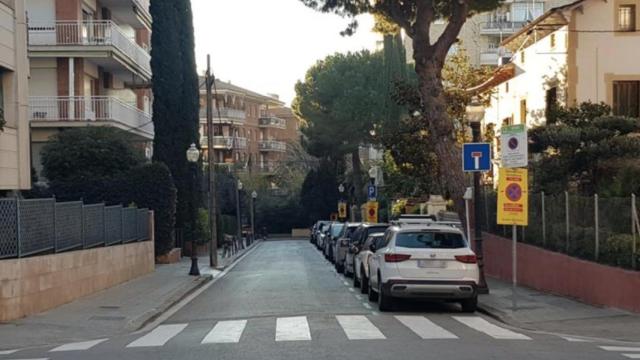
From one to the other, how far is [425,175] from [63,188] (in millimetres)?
14441

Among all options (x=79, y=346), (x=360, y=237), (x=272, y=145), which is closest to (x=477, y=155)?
(x=360, y=237)

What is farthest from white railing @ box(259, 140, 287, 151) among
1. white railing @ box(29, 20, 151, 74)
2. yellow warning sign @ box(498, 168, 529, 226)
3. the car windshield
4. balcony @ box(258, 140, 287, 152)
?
yellow warning sign @ box(498, 168, 529, 226)

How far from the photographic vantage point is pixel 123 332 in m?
14.9

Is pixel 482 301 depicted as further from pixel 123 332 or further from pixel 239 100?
pixel 239 100

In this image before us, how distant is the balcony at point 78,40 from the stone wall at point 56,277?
12.4m

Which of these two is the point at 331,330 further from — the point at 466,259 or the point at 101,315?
the point at 101,315

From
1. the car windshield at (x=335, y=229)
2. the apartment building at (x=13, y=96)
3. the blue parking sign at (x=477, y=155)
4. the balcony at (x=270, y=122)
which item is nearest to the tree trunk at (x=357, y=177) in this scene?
the car windshield at (x=335, y=229)

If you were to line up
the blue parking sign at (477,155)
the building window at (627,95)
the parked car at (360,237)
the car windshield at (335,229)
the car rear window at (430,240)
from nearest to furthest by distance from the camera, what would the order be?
the car rear window at (430,240), the blue parking sign at (477,155), the parked car at (360,237), the building window at (627,95), the car windshield at (335,229)

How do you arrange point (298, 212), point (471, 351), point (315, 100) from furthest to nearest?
point (298, 212) < point (315, 100) < point (471, 351)

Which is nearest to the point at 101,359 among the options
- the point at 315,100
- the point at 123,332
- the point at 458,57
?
the point at 123,332

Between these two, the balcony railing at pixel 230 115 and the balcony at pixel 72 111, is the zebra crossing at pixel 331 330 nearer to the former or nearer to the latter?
the balcony at pixel 72 111

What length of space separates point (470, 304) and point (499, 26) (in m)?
50.6

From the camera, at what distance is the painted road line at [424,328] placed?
12.6 m

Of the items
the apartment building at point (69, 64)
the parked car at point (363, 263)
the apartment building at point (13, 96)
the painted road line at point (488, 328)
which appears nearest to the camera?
the painted road line at point (488, 328)
